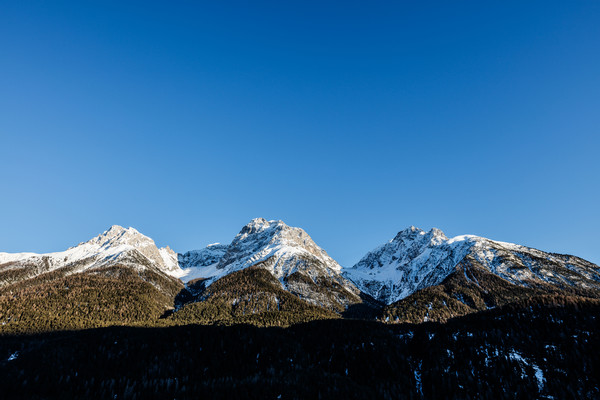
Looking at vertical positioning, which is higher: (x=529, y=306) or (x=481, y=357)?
(x=529, y=306)

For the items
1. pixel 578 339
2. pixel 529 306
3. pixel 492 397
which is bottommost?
pixel 492 397

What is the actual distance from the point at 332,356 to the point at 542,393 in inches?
4210

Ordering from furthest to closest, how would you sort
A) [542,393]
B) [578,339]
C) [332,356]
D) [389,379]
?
[332,356]
[389,379]
[578,339]
[542,393]

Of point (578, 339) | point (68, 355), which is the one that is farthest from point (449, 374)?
point (68, 355)

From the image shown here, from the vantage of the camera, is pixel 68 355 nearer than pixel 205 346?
Yes

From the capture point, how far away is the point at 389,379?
158250 millimetres

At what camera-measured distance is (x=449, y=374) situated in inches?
5733

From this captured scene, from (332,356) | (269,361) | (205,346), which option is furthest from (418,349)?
(205,346)

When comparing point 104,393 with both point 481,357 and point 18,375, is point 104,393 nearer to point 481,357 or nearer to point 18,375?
point 18,375

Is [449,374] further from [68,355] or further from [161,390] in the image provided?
[68,355]

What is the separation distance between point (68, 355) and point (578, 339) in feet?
922

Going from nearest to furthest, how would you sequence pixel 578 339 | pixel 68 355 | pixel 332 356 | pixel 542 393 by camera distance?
pixel 542 393
pixel 578 339
pixel 68 355
pixel 332 356

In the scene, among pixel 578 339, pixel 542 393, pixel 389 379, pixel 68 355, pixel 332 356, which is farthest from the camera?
pixel 332 356

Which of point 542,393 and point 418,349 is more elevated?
point 418,349
